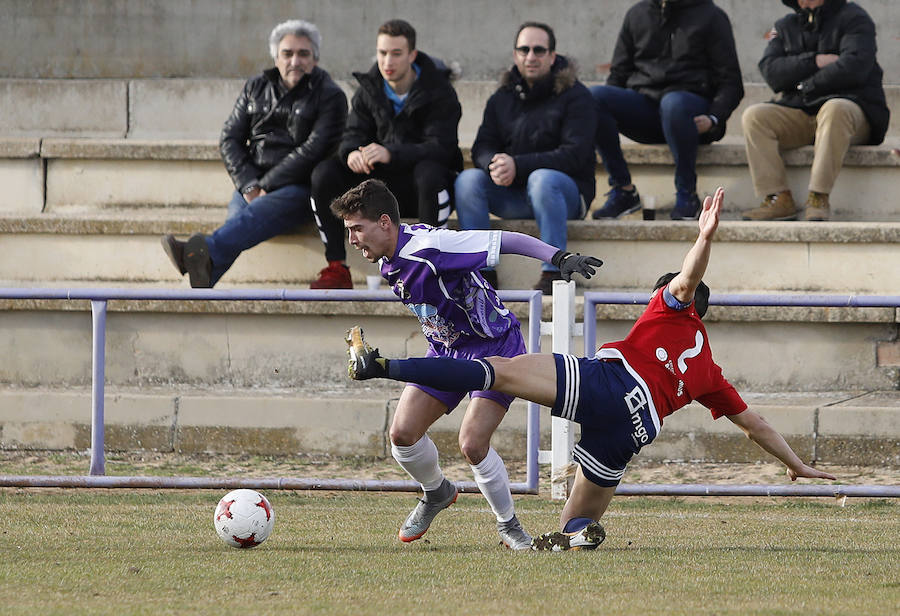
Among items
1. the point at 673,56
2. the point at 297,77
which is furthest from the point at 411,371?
the point at 673,56

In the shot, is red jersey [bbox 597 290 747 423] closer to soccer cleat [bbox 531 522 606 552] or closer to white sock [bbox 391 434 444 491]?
soccer cleat [bbox 531 522 606 552]

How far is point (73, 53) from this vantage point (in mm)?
12672

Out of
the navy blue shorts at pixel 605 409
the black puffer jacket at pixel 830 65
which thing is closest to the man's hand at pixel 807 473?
the navy blue shorts at pixel 605 409

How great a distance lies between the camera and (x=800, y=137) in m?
9.55

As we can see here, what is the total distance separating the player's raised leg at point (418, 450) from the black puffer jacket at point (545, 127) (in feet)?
11.2

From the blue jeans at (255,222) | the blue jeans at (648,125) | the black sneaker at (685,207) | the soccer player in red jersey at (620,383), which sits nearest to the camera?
the soccer player in red jersey at (620,383)

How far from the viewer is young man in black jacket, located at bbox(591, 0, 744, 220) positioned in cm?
951

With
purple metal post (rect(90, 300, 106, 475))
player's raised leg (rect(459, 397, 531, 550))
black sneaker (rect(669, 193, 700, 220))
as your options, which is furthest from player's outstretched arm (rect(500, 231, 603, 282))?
black sneaker (rect(669, 193, 700, 220))

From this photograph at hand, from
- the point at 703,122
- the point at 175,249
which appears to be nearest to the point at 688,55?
the point at 703,122

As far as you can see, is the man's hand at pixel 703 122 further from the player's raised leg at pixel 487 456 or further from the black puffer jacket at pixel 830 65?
the player's raised leg at pixel 487 456

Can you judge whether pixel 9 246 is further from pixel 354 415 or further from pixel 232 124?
pixel 354 415

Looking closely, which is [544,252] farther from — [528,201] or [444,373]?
[528,201]

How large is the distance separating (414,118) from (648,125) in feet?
6.16

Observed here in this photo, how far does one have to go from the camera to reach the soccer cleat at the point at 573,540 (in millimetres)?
5363
